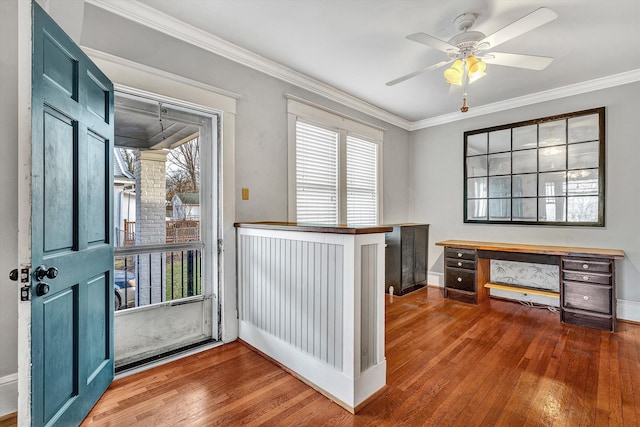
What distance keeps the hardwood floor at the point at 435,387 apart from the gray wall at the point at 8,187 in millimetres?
679

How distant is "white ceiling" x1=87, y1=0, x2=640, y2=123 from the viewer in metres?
2.17

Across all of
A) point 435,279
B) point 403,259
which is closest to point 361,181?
point 403,259

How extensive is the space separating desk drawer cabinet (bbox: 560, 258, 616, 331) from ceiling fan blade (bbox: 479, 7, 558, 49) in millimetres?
2524

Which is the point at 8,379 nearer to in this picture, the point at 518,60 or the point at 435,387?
the point at 435,387

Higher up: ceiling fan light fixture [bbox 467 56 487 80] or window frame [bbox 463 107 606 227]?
ceiling fan light fixture [bbox 467 56 487 80]

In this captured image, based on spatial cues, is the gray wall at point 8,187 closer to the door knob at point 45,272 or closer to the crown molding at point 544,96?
the door knob at point 45,272

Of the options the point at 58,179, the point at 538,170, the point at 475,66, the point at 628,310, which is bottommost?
the point at 628,310

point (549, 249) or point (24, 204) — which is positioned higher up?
point (24, 204)

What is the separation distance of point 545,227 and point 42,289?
15.9ft

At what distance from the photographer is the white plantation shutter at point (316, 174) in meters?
3.43

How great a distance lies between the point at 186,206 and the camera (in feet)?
8.61

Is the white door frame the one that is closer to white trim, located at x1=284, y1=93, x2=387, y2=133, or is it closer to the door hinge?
the door hinge

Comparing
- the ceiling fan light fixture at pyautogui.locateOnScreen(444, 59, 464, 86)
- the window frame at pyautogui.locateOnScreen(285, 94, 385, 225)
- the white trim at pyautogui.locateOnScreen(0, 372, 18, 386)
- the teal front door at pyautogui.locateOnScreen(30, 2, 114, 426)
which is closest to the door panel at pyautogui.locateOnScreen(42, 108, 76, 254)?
the teal front door at pyautogui.locateOnScreen(30, 2, 114, 426)

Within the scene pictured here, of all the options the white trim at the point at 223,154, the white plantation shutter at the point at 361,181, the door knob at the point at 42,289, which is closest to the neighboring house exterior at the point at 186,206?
the white trim at the point at 223,154
